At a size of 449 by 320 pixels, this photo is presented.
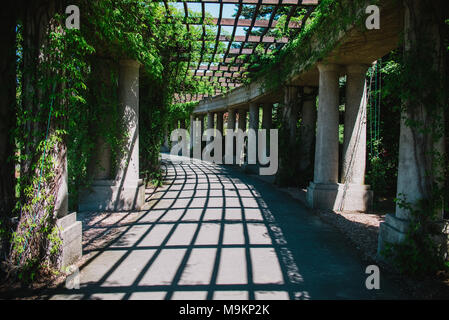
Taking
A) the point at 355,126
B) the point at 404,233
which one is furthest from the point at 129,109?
the point at 404,233

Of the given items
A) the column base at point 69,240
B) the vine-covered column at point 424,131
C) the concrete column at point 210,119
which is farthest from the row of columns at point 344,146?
the concrete column at point 210,119

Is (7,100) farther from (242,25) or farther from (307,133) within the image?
(307,133)

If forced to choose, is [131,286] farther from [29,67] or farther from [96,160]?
[96,160]

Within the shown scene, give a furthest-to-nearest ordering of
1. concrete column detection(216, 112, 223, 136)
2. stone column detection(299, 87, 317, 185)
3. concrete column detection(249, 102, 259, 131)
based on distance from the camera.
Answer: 1. concrete column detection(216, 112, 223, 136)
2. concrete column detection(249, 102, 259, 131)
3. stone column detection(299, 87, 317, 185)

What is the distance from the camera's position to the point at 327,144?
8.62 m

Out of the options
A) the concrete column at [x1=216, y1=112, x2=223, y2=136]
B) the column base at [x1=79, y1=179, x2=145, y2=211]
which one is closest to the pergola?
the column base at [x1=79, y1=179, x2=145, y2=211]

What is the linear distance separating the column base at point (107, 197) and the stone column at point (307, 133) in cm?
681

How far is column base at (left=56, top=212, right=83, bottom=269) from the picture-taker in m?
4.23

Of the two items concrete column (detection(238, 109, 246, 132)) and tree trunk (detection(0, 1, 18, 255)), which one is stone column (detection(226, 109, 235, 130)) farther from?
tree trunk (detection(0, 1, 18, 255))

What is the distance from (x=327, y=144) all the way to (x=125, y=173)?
5.50m

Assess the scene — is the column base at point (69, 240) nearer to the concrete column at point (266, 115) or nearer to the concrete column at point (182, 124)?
the concrete column at point (266, 115)

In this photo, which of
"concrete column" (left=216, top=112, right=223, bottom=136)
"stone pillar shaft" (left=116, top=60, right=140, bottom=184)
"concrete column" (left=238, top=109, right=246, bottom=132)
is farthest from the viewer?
"concrete column" (left=216, top=112, right=223, bottom=136)

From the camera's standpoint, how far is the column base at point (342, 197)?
330 inches
